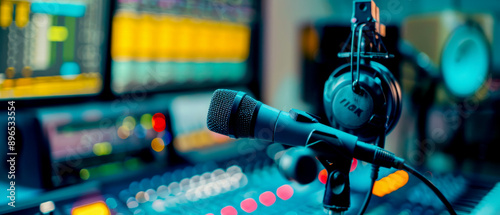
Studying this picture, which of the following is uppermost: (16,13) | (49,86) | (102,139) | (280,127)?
(16,13)

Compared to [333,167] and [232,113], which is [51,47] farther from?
[333,167]

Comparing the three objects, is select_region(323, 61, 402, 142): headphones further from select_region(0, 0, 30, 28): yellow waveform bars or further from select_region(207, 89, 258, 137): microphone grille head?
select_region(0, 0, 30, 28): yellow waveform bars

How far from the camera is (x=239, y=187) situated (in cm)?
131

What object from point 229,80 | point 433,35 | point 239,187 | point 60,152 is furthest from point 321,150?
point 229,80

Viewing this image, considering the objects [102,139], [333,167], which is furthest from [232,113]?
[102,139]

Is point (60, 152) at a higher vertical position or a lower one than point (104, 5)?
lower

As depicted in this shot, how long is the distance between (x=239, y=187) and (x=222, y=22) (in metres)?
0.86

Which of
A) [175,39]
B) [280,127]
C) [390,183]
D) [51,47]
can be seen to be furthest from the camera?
[175,39]

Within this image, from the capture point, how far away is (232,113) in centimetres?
67

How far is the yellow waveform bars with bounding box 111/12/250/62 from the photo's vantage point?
1573mm

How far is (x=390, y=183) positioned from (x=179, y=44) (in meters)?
0.99

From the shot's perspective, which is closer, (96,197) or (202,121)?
(96,197)

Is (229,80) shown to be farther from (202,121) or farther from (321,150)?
(321,150)

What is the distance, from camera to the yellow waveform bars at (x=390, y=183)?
3.70ft
